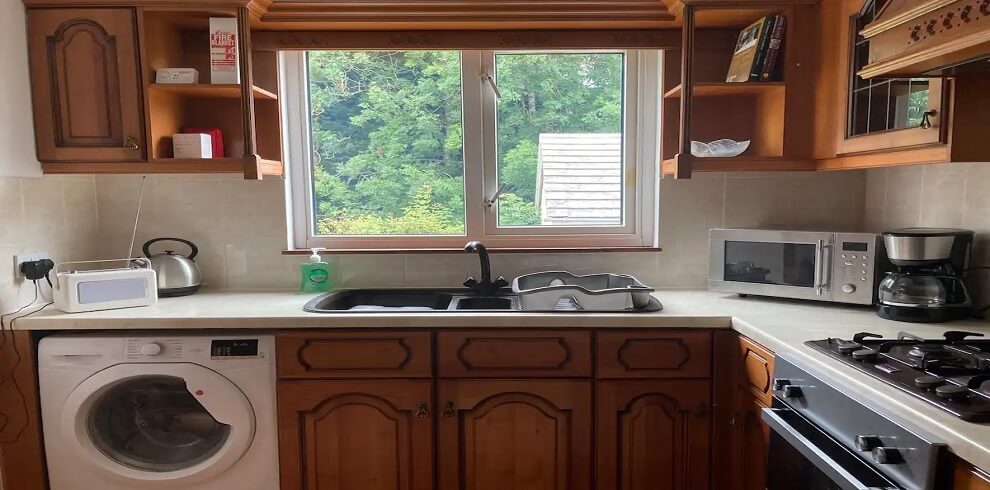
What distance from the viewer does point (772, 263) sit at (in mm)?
1937

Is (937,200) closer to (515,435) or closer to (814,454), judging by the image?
(814,454)

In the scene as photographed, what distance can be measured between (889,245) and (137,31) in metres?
2.39

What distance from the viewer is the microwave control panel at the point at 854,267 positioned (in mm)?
1743

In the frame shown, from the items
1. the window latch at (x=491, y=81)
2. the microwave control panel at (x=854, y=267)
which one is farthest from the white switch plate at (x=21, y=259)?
the microwave control panel at (x=854, y=267)

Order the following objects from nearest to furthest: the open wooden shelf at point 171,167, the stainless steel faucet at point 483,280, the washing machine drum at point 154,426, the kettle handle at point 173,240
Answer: the washing machine drum at point 154,426, the open wooden shelf at point 171,167, the stainless steel faucet at point 483,280, the kettle handle at point 173,240

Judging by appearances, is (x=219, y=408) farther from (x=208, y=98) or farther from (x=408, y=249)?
(x=208, y=98)

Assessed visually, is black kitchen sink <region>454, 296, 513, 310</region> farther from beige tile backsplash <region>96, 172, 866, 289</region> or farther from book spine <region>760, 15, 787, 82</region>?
book spine <region>760, 15, 787, 82</region>

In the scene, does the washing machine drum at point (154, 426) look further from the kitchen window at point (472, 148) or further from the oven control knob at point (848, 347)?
the oven control knob at point (848, 347)

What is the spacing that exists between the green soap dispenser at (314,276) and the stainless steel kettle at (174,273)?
389 millimetres

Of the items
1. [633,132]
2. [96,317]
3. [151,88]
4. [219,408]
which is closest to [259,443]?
[219,408]

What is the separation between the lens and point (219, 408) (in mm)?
1775

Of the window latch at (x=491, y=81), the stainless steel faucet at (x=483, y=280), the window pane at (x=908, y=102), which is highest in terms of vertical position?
the window latch at (x=491, y=81)

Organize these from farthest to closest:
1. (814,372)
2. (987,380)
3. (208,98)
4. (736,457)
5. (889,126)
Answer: (208,98)
(736,457)
(889,126)
(814,372)
(987,380)

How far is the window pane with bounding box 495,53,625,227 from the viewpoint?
2277 mm
